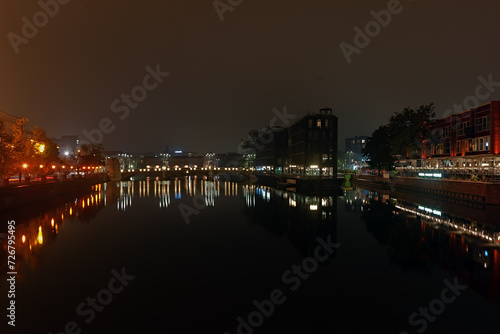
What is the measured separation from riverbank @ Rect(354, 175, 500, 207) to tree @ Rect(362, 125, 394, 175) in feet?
27.1

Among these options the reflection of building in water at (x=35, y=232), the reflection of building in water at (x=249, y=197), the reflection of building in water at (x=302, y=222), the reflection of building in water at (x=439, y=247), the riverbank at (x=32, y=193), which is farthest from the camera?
the reflection of building in water at (x=249, y=197)

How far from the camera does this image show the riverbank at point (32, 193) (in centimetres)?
3829

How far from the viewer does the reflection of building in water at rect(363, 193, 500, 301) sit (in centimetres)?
1803

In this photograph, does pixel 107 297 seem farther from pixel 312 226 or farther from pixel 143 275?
pixel 312 226

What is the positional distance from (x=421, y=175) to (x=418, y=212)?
2777 cm

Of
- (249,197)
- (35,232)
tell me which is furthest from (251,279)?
(249,197)

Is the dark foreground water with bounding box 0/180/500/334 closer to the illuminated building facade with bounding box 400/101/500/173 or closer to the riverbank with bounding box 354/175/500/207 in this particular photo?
the riverbank with bounding box 354/175/500/207

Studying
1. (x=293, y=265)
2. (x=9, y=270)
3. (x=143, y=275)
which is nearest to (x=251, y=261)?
(x=293, y=265)

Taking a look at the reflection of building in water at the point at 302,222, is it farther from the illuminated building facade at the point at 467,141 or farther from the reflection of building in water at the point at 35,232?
the illuminated building facade at the point at 467,141

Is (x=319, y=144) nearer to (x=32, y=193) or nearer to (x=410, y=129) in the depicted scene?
(x=410, y=129)

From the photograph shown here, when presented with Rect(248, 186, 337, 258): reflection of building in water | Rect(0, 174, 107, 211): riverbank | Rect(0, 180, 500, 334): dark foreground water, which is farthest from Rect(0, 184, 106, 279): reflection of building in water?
Rect(248, 186, 337, 258): reflection of building in water

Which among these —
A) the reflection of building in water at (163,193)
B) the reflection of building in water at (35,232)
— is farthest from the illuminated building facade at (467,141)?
the reflection of building in water at (35,232)

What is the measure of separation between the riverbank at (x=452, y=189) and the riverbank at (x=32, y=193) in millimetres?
58795

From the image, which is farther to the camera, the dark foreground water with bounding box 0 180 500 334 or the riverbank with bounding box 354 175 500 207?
the riverbank with bounding box 354 175 500 207
